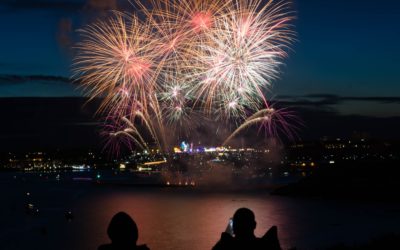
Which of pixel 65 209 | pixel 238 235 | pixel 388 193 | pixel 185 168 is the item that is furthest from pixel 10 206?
pixel 185 168

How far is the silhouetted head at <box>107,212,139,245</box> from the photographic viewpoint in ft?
11.5

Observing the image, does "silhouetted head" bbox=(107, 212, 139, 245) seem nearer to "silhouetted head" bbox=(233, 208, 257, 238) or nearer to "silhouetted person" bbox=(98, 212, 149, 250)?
"silhouetted person" bbox=(98, 212, 149, 250)

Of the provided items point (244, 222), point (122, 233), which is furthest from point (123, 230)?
point (244, 222)

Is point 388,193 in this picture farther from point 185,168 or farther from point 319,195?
point 185,168

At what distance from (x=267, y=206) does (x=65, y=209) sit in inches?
919

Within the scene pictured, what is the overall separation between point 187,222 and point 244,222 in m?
42.7

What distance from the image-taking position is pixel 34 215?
5484 cm

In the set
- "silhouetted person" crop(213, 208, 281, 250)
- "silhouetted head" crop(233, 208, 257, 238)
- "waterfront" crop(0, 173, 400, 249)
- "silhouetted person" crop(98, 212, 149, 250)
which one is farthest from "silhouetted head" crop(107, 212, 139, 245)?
"waterfront" crop(0, 173, 400, 249)

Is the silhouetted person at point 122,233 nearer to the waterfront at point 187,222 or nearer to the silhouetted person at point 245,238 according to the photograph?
the silhouetted person at point 245,238

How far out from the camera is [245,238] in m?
3.82

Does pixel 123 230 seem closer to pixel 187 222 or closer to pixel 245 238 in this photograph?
pixel 245 238

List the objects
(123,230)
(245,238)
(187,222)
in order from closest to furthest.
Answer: (123,230) → (245,238) → (187,222)

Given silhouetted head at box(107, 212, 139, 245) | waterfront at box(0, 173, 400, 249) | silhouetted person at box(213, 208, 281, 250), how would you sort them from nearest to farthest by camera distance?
silhouetted head at box(107, 212, 139, 245) → silhouetted person at box(213, 208, 281, 250) → waterfront at box(0, 173, 400, 249)

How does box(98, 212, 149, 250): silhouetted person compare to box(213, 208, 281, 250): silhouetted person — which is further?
box(213, 208, 281, 250): silhouetted person
